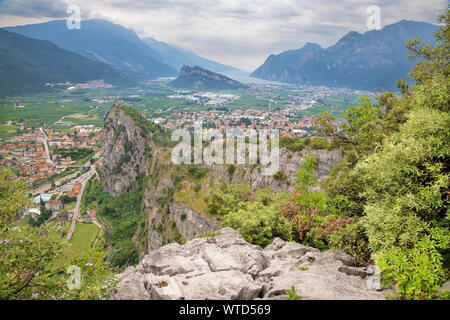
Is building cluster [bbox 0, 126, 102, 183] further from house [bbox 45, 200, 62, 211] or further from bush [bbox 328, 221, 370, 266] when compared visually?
bush [bbox 328, 221, 370, 266]

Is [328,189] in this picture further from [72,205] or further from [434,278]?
[72,205]

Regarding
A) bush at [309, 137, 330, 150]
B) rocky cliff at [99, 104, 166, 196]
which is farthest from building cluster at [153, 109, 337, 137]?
bush at [309, 137, 330, 150]

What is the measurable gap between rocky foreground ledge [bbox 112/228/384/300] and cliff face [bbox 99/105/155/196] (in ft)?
203

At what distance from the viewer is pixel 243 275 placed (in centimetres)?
822

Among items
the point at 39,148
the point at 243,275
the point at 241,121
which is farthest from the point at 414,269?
the point at 39,148

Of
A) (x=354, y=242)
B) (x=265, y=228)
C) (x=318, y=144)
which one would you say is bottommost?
(x=265, y=228)

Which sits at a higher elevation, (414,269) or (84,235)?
(414,269)

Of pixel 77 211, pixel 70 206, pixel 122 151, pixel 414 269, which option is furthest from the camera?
pixel 122 151

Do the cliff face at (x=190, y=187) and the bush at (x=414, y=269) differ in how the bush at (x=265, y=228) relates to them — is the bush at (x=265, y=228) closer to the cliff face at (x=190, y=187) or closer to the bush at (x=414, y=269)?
the bush at (x=414, y=269)

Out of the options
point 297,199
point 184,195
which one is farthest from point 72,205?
point 297,199

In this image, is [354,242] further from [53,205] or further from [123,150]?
[123,150]

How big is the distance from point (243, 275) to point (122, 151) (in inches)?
3000

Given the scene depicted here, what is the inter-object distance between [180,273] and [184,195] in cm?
2708

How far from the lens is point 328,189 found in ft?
50.2
